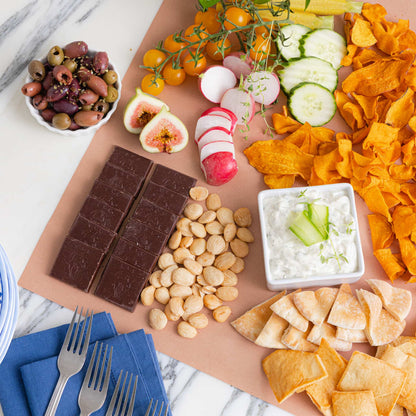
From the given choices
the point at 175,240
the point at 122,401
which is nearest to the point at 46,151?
the point at 175,240

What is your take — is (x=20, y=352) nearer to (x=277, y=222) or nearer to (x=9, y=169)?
(x=9, y=169)

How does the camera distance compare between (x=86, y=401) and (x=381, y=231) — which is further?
(x=381, y=231)

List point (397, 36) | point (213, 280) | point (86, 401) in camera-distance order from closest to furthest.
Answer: point (86, 401), point (213, 280), point (397, 36)

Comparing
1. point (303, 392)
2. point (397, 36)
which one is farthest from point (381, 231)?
point (397, 36)

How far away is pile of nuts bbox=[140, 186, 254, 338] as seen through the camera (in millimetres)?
1924

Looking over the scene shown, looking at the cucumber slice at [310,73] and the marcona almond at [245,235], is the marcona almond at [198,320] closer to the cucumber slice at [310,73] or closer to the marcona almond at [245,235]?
the marcona almond at [245,235]

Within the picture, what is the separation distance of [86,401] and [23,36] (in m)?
1.41

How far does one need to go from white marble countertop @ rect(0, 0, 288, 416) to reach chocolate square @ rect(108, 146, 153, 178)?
0.16m

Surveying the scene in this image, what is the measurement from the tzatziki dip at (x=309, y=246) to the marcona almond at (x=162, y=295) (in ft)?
1.30

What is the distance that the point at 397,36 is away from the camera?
7.04 feet

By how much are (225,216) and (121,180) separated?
0.41 meters

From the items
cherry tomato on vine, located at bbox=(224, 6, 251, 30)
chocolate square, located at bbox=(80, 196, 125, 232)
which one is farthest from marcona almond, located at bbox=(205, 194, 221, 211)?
cherry tomato on vine, located at bbox=(224, 6, 251, 30)

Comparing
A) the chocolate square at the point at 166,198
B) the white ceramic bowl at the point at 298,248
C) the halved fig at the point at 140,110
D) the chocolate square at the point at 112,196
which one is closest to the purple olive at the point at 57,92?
the halved fig at the point at 140,110

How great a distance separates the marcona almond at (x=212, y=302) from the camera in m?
1.93
